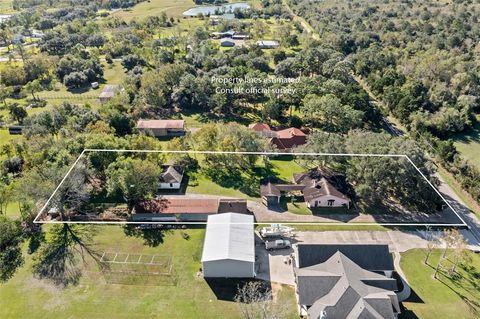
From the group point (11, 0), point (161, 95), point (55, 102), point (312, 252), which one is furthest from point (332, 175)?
point (11, 0)

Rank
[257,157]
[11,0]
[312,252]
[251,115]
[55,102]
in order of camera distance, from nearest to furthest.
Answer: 1. [312,252]
2. [257,157]
3. [251,115]
4. [55,102]
5. [11,0]

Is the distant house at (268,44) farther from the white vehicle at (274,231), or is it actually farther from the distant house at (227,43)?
the white vehicle at (274,231)

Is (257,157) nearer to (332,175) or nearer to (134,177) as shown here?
(332,175)

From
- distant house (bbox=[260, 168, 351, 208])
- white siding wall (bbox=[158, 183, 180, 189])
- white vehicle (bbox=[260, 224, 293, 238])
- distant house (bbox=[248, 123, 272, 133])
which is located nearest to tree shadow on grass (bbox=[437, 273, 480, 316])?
distant house (bbox=[260, 168, 351, 208])

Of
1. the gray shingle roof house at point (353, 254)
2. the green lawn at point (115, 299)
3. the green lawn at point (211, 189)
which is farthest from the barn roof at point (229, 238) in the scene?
the green lawn at point (211, 189)

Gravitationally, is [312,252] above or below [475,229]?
above

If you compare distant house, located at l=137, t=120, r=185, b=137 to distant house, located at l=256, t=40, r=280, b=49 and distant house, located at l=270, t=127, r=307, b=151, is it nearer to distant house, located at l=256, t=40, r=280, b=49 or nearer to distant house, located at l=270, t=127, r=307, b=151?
distant house, located at l=270, t=127, r=307, b=151
